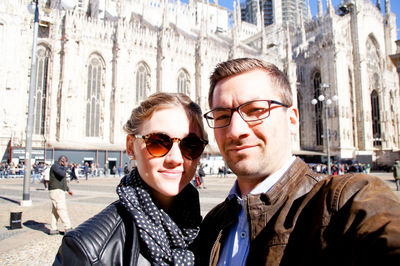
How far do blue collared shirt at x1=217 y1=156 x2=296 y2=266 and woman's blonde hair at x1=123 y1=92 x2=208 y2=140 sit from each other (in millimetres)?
523

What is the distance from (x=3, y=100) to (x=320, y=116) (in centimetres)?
3257

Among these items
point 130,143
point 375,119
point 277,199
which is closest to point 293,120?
point 277,199

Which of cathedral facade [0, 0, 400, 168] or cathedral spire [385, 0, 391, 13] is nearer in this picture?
cathedral facade [0, 0, 400, 168]

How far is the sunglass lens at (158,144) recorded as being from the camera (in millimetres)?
1332

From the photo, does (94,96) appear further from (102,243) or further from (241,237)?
(241,237)

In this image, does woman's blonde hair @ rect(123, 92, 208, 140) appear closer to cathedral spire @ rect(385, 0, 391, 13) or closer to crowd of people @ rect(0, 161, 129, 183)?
crowd of people @ rect(0, 161, 129, 183)

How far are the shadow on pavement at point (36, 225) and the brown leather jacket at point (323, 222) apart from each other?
18.0 feet

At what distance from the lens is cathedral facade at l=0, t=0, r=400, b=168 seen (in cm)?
2014

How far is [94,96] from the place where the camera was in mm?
23594

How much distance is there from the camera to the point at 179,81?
28125 mm

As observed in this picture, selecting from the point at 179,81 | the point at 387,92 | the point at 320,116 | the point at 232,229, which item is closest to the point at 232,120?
the point at 232,229

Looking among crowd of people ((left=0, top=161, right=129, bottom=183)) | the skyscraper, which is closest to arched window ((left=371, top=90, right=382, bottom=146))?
the skyscraper

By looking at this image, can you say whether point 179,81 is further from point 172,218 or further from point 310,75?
point 172,218

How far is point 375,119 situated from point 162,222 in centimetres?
4112
